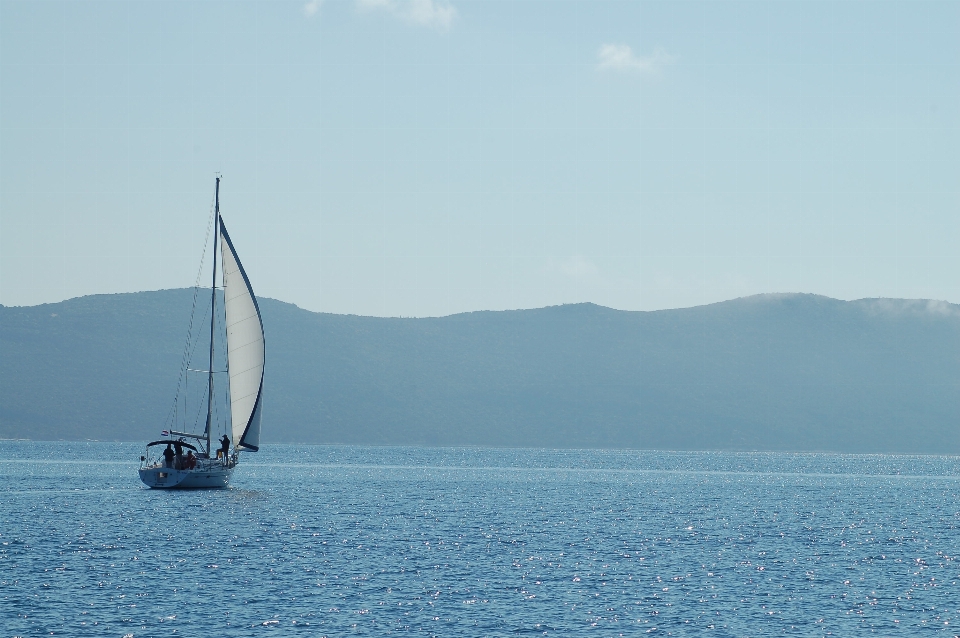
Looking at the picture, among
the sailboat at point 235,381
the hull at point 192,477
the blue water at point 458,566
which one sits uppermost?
the sailboat at point 235,381

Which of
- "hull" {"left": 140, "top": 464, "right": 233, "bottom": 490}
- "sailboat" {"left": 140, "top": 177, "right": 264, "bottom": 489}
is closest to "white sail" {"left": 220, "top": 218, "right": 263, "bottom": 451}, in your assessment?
"sailboat" {"left": 140, "top": 177, "right": 264, "bottom": 489}

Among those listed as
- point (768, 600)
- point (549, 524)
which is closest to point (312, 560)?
point (768, 600)

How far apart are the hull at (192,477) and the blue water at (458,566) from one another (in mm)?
1581

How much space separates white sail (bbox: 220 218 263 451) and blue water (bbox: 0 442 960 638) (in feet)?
20.7

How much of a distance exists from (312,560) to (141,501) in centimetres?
3470

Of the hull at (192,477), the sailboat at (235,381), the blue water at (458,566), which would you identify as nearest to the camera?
the blue water at (458,566)

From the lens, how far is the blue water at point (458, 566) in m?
41.3

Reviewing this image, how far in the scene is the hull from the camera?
293ft

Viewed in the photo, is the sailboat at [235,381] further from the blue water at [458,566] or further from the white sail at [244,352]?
the blue water at [458,566]

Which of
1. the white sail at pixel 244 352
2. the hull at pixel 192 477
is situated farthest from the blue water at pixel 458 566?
the white sail at pixel 244 352

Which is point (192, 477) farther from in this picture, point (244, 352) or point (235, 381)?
point (244, 352)

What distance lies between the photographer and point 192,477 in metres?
89.2

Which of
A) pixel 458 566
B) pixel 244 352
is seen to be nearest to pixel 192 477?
pixel 244 352

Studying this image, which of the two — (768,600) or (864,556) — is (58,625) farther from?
(864,556)
